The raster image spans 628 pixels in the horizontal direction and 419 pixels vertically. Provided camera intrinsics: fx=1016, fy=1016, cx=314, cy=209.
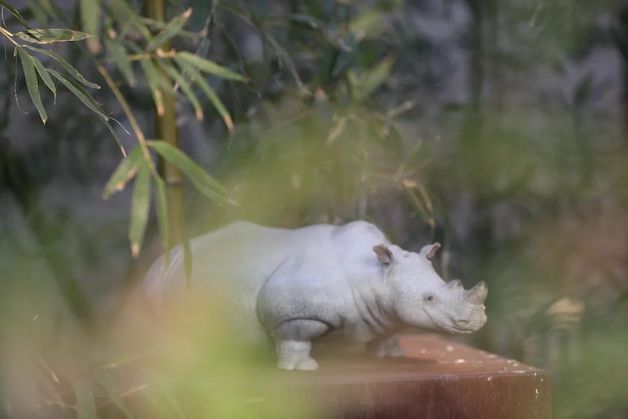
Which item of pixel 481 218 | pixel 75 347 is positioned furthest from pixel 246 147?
pixel 481 218

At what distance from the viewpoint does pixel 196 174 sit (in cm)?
117

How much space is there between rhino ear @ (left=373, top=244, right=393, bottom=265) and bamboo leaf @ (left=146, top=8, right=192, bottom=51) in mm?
395

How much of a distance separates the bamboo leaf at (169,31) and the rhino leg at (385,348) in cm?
44

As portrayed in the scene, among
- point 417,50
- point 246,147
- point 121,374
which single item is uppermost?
point 417,50

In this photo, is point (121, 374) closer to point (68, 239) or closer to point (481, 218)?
point (68, 239)

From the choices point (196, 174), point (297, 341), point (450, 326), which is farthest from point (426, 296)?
point (196, 174)

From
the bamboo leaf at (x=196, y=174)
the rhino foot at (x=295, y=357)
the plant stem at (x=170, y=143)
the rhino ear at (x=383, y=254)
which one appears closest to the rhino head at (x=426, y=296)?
the rhino ear at (x=383, y=254)

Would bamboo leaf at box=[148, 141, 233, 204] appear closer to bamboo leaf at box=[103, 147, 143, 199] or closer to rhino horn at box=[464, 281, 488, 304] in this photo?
bamboo leaf at box=[103, 147, 143, 199]

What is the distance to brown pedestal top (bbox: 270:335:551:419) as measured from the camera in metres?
0.98

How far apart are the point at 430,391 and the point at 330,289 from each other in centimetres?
15

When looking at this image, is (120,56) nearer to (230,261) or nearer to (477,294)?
(230,261)

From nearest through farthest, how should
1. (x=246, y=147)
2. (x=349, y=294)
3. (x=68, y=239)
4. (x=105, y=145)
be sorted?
1. (x=349, y=294)
2. (x=246, y=147)
3. (x=68, y=239)
4. (x=105, y=145)

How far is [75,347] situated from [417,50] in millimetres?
931

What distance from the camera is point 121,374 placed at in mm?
1058
